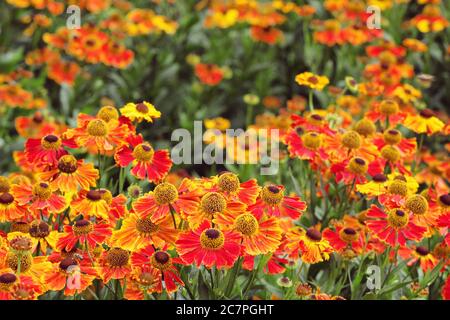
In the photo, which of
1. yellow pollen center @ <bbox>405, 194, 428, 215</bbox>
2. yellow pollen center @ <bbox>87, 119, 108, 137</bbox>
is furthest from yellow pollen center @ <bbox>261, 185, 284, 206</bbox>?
yellow pollen center @ <bbox>87, 119, 108, 137</bbox>

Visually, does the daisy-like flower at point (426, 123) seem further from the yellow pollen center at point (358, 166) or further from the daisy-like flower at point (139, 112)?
the daisy-like flower at point (139, 112)

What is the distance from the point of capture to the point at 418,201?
1.86m

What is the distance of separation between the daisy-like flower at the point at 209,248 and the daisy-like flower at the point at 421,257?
71 centimetres

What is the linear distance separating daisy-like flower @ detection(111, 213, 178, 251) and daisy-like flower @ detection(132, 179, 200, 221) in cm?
3

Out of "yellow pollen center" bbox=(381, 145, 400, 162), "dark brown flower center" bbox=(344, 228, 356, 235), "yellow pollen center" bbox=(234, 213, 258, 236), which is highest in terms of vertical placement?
"yellow pollen center" bbox=(381, 145, 400, 162)

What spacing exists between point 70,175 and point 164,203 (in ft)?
1.02

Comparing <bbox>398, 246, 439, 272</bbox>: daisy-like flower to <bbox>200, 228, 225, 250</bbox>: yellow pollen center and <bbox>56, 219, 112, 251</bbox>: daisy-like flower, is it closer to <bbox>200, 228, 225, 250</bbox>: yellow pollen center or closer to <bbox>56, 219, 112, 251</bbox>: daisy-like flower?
<bbox>200, 228, 225, 250</bbox>: yellow pollen center

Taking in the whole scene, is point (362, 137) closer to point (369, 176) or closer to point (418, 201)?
point (369, 176)

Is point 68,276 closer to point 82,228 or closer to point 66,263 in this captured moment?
point 66,263

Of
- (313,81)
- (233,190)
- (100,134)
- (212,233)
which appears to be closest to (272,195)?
(233,190)

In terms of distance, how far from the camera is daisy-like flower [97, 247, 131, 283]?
1.62m

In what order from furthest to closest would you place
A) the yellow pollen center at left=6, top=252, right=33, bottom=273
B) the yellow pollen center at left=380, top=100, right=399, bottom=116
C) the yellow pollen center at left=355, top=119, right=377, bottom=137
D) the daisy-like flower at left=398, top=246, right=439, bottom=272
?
the yellow pollen center at left=380, top=100, right=399, bottom=116 < the yellow pollen center at left=355, top=119, right=377, bottom=137 < the daisy-like flower at left=398, top=246, right=439, bottom=272 < the yellow pollen center at left=6, top=252, right=33, bottom=273
